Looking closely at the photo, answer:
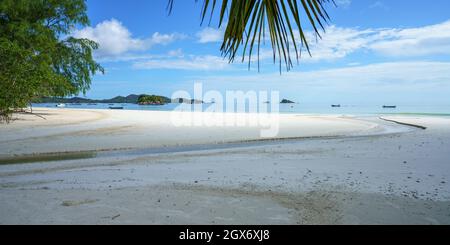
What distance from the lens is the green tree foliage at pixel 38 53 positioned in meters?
13.9

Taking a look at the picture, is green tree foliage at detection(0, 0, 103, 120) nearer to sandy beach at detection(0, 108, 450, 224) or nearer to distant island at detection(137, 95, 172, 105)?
sandy beach at detection(0, 108, 450, 224)

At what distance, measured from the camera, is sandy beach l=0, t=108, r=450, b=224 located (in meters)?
4.12

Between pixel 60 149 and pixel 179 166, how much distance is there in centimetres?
487

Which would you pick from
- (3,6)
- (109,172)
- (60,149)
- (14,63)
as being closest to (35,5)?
(3,6)

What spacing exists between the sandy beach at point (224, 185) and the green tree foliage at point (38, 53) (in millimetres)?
3926

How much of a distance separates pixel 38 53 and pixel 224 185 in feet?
69.8

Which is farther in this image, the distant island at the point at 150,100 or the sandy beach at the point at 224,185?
the distant island at the point at 150,100

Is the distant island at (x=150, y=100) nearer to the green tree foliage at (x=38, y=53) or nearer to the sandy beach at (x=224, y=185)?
the green tree foliage at (x=38, y=53)

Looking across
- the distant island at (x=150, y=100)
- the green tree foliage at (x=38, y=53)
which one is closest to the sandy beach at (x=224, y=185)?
the green tree foliage at (x=38, y=53)

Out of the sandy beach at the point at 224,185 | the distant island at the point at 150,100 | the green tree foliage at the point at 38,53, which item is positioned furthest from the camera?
the distant island at the point at 150,100

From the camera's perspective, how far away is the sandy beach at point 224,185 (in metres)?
4.12

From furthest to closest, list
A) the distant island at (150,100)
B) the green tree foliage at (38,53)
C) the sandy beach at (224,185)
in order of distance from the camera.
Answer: the distant island at (150,100) < the green tree foliage at (38,53) < the sandy beach at (224,185)

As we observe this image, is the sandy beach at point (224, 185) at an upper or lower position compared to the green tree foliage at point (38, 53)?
lower

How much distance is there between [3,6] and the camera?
2100cm
